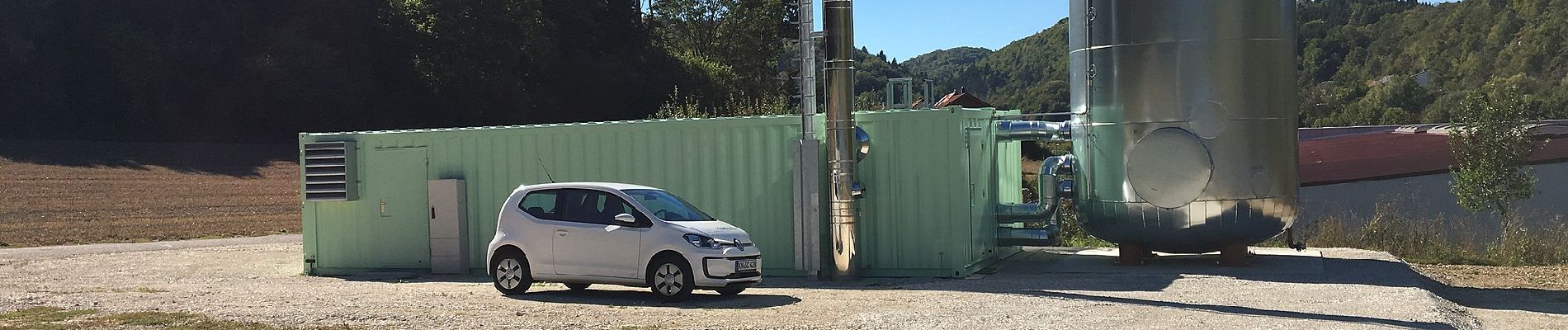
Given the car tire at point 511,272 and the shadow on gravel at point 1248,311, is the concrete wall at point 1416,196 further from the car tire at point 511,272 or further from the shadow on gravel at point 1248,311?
the car tire at point 511,272

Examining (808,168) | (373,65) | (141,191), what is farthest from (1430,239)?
(373,65)

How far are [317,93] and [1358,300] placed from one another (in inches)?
1692

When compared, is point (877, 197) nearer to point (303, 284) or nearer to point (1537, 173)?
point (303, 284)

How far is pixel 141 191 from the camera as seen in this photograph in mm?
37906

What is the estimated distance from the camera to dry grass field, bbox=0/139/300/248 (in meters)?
31.3

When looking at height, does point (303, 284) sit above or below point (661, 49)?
below

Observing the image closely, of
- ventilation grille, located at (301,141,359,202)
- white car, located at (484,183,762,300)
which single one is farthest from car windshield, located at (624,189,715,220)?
ventilation grille, located at (301,141,359,202)

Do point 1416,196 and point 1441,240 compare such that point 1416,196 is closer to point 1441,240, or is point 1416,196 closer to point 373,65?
point 1441,240

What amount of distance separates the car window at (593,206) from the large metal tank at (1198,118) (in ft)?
22.3

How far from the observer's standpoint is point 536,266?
14828 millimetres

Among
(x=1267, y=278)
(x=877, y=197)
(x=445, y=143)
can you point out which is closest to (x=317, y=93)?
(x=445, y=143)

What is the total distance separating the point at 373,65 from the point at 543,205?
4179cm

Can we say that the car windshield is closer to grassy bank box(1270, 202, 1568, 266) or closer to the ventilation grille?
the ventilation grille

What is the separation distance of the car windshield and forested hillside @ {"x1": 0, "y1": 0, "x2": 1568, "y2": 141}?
669 inches
